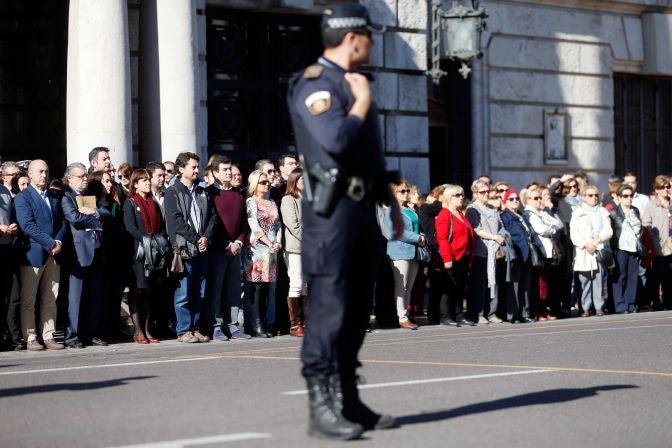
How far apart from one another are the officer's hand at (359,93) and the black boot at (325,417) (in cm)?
130

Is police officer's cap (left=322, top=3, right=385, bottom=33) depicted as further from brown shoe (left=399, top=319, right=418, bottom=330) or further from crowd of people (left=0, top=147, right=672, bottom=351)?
brown shoe (left=399, top=319, right=418, bottom=330)

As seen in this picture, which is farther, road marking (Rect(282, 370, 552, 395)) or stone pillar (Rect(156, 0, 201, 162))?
stone pillar (Rect(156, 0, 201, 162))

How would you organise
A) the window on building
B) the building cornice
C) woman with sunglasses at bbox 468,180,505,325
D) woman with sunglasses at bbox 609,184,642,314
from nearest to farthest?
woman with sunglasses at bbox 468,180,505,325 → woman with sunglasses at bbox 609,184,642,314 → the building cornice → the window on building

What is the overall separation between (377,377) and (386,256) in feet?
25.1

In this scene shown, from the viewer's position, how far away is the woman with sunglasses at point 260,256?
16766 millimetres

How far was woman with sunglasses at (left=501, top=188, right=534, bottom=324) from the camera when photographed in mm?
19344

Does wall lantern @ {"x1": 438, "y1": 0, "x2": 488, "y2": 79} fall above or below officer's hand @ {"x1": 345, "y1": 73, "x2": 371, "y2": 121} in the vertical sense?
above

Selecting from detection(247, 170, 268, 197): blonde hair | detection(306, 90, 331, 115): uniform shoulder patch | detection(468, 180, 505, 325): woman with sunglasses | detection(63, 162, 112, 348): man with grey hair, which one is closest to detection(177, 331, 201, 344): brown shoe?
detection(63, 162, 112, 348): man with grey hair

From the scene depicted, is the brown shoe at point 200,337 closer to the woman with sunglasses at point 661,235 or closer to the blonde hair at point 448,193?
the blonde hair at point 448,193

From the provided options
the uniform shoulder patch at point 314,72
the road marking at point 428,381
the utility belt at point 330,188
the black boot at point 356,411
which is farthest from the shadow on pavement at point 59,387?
the uniform shoulder patch at point 314,72

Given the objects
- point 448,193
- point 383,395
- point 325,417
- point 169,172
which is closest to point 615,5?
point 448,193

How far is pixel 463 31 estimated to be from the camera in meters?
23.5

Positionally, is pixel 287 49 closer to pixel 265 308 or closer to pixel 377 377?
pixel 265 308

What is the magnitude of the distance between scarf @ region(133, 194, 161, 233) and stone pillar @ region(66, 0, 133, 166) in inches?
113
